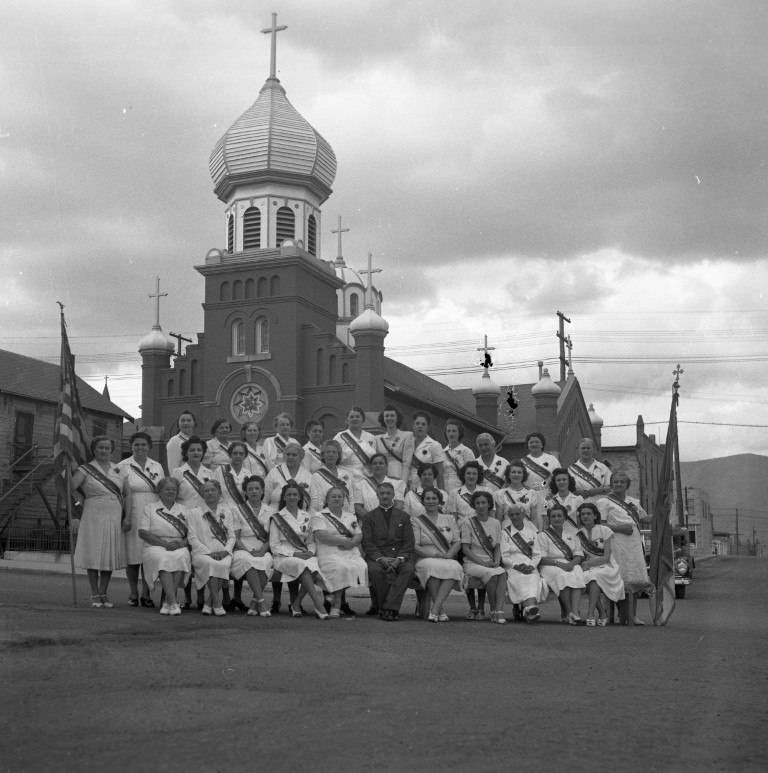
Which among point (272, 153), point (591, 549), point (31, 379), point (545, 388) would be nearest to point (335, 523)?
point (591, 549)

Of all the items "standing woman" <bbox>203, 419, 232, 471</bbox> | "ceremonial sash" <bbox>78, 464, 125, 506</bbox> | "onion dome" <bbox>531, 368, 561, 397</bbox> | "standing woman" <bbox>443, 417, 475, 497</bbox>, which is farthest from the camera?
"onion dome" <bbox>531, 368, 561, 397</bbox>

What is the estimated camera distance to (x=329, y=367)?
1494 inches

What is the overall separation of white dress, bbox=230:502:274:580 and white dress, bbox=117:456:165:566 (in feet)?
3.29

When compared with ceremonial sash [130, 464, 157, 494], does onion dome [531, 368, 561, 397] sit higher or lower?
higher

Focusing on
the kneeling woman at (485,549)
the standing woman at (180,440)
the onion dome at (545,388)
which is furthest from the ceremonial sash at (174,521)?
the onion dome at (545,388)

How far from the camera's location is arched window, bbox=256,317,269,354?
3869 centimetres

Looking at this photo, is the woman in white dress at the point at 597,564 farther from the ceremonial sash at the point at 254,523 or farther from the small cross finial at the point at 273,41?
the small cross finial at the point at 273,41

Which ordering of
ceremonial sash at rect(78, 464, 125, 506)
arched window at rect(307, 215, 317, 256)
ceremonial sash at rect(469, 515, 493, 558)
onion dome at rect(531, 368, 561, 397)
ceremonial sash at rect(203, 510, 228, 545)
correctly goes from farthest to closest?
onion dome at rect(531, 368, 561, 397) < arched window at rect(307, 215, 317, 256) < ceremonial sash at rect(469, 515, 493, 558) < ceremonial sash at rect(78, 464, 125, 506) < ceremonial sash at rect(203, 510, 228, 545)

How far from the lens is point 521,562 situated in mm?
11641

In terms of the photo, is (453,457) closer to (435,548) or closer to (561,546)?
(435,548)

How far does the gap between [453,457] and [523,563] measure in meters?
1.98

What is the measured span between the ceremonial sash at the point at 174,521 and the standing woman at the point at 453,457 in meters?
3.42

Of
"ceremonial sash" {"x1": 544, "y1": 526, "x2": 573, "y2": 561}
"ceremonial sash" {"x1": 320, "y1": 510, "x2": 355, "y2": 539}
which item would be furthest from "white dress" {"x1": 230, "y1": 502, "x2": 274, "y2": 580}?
"ceremonial sash" {"x1": 544, "y1": 526, "x2": 573, "y2": 561}

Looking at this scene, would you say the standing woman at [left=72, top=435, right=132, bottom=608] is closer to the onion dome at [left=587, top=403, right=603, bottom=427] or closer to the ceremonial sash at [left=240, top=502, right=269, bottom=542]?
the ceremonial sash at [left=240, top=502, right=269, bottom=542]
